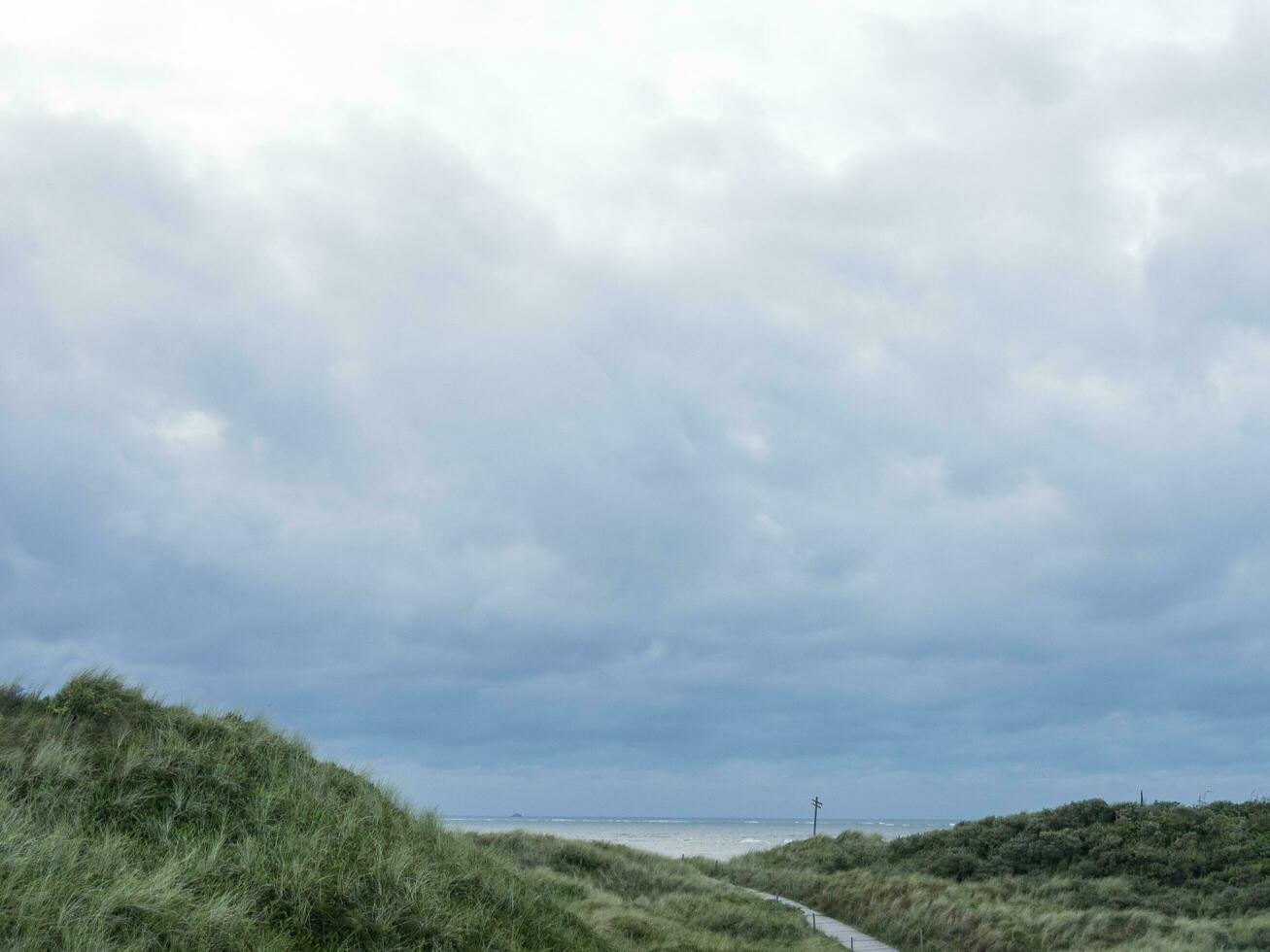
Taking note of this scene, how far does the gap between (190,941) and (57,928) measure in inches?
53.5

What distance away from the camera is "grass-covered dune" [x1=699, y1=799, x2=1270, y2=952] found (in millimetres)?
24922

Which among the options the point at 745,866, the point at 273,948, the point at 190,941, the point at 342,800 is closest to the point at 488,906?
the point at 342,800

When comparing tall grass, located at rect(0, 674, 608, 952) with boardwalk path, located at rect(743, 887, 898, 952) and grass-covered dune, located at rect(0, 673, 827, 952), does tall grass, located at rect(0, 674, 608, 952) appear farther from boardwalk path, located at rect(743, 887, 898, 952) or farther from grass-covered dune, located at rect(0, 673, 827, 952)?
boardwalk path, located at rect(743, 887, 898, 952)

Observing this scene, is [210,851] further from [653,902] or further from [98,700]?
[653,902]

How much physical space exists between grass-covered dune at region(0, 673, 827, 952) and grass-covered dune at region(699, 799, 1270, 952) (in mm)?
11490

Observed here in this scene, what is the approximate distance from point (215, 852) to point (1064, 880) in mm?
30244

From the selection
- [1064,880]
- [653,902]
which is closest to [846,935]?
[653,902]

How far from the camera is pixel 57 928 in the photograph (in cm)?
873

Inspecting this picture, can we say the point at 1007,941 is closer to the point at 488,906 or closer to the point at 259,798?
the point at 488,906

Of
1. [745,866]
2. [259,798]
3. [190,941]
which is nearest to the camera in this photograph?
[190,941]

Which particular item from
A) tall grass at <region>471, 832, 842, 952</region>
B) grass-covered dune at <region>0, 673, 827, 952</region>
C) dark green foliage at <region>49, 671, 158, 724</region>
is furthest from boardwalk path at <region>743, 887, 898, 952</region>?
dark green foliage at <region>49, 671, 158, 724</region>

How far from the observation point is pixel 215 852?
11.9 meters

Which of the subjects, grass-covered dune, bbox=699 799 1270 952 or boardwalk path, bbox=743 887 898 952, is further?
boardwalk path, bbox=743 887 898 952

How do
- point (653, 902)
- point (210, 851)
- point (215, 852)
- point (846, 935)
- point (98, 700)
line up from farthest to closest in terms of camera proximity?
point (846, 935) < point (653, 902) < point (98, 700) < point (210, 851) < point (215, 852)
